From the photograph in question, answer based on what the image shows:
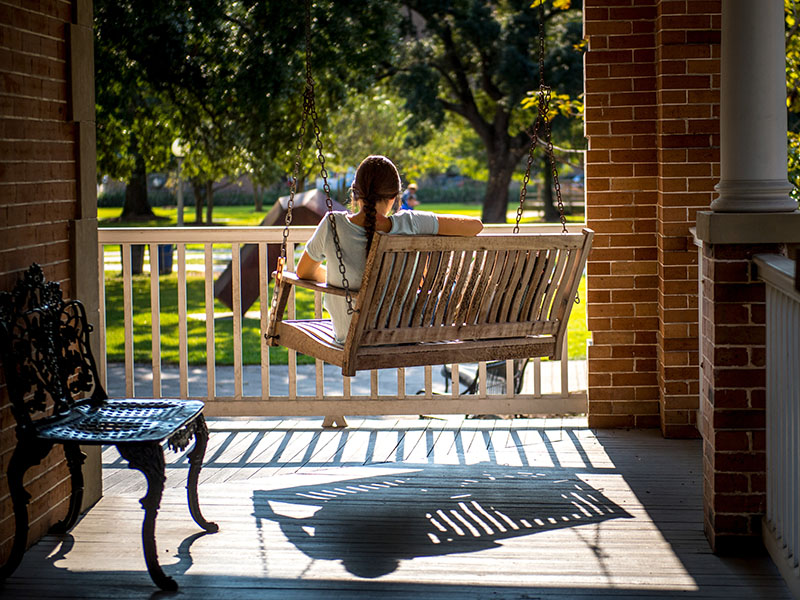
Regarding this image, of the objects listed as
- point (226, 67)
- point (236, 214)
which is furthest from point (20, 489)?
point (236, 214)

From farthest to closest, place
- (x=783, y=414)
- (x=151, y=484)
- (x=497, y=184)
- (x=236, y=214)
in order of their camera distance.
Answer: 1. (x=236, y=214)
2. (x=497, y=184)
3. (x=151, y=484)
4. (x=783, y=414)

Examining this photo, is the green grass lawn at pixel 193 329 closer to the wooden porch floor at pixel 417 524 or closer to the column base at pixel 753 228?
the wooden porch floor at pixel 417 524

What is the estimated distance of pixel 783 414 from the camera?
2926 mm

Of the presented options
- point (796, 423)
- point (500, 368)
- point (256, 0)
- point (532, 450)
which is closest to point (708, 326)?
point (796, 423)

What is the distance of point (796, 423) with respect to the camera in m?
2.73

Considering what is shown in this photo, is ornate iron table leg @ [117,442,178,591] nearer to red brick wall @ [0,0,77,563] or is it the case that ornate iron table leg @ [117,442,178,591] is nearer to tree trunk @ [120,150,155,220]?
red brick wall @ [0,0,77,563]

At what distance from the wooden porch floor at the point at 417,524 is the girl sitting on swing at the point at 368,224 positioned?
0.73m

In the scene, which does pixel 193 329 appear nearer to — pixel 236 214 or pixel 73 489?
pixel 73 489

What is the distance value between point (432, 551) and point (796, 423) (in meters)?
1.23

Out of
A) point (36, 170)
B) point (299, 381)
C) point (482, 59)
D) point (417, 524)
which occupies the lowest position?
point (299, 381)

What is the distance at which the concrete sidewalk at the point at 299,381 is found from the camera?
8422mm

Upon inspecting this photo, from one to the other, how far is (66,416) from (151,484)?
0.46 meters

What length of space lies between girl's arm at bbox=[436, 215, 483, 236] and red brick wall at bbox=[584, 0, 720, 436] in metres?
1.19

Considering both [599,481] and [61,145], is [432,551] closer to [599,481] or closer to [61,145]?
[599,481]
